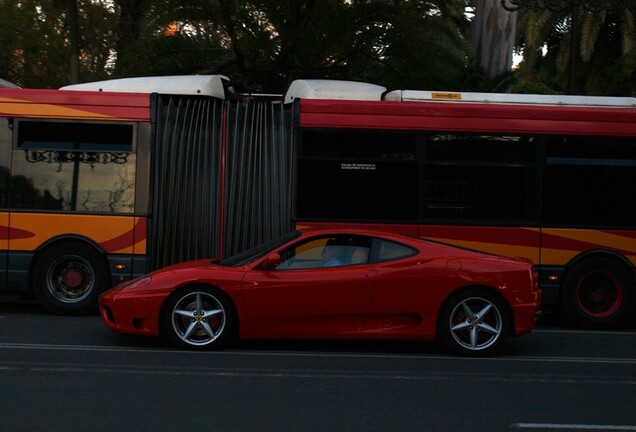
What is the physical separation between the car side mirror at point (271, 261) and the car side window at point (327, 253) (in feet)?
0.37

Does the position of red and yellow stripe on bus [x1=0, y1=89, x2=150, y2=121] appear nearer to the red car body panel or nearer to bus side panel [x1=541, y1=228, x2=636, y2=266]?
the red car body panel

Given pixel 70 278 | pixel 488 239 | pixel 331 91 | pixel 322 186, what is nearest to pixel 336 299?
pixel 322 186

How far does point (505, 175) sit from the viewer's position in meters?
11.8

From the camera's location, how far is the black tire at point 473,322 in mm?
9016

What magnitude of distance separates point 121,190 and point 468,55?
1213 cm

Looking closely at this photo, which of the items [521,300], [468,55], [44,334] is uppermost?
[468,55]

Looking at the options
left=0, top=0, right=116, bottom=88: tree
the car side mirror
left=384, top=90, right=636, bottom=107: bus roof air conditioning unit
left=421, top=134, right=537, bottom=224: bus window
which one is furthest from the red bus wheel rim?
left=0, top=0, right=116, bottom=88: tree

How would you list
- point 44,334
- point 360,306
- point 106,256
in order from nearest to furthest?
point 360,306, point 44,334, point 106,256

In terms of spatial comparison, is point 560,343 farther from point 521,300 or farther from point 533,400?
point 533,400

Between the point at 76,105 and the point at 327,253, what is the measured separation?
448cm

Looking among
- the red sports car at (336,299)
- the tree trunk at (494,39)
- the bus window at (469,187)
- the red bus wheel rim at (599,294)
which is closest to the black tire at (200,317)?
the red sports car at (336,299)

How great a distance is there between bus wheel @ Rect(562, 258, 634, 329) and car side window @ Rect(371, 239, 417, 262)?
3.45m

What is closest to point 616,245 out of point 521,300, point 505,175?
point 505,175

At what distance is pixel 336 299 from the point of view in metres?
8.91
